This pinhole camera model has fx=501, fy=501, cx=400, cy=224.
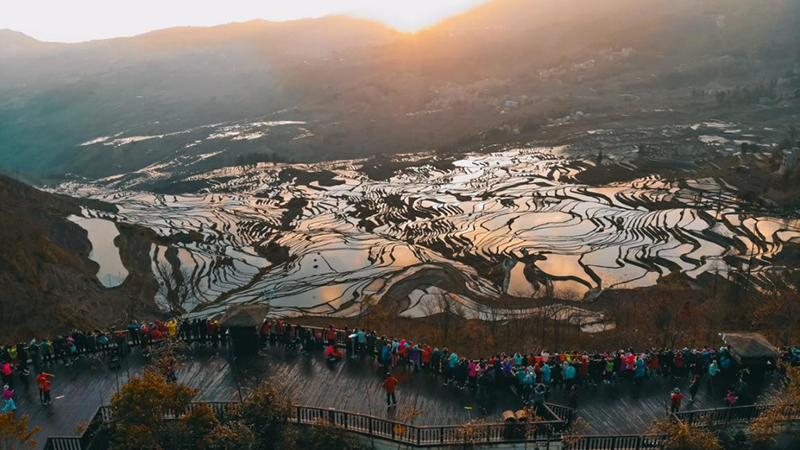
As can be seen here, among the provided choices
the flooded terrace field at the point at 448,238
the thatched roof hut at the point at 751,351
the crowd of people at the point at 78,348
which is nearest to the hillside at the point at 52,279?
the flooded terrace field at the point at 448,238

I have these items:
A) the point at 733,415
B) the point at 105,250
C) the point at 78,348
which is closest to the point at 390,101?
the point at 105,250

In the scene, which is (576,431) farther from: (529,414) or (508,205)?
(508,205)

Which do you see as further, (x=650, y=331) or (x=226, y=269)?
(x=226, y=269)

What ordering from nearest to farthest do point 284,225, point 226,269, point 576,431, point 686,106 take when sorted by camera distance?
point 576,431 < point 226,269 < point 284,225 < point 686,106

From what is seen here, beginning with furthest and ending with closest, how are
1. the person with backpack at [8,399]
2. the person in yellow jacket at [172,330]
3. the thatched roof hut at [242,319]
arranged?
1. the person in yellow jacket at [172,330]
2. the thatched roof hut at [242,319]
3. the person with backpack at [8,399]

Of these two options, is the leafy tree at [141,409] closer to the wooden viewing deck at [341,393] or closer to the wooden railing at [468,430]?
the wooden railing at [468,430]

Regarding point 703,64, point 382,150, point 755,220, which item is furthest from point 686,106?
point 755,220
